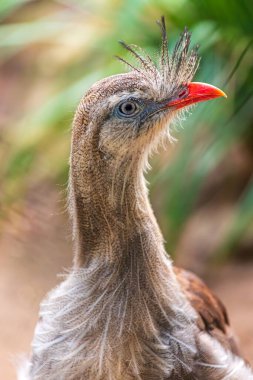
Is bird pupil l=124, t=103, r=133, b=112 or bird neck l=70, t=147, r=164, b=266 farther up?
bird pupil l=124, t=103, r=133, b=112

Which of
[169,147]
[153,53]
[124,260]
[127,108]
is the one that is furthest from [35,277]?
[169,147]

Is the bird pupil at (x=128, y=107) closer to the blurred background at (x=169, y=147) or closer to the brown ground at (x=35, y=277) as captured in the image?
the brown ground at (x=35, y=277)

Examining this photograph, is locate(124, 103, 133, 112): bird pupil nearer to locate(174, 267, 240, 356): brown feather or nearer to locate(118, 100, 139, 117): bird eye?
locate(118, 100, 139, 117): bird eye

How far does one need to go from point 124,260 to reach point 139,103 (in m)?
0.37

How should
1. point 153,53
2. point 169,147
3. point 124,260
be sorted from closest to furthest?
point 124,260, point 153,53, point 169,147

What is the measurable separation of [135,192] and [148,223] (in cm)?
10

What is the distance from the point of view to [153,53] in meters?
2.72

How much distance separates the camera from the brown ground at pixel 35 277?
173 centimetres

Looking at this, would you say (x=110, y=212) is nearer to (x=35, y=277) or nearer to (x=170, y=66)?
(x=170, y=66)

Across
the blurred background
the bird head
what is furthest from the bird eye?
the blurred background

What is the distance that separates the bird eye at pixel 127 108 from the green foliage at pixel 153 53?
914 mm

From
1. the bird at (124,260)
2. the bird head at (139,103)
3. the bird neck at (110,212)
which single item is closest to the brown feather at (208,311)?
the bird at (124,260)

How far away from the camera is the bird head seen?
1.70 metres

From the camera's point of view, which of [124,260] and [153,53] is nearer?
[124,260]
